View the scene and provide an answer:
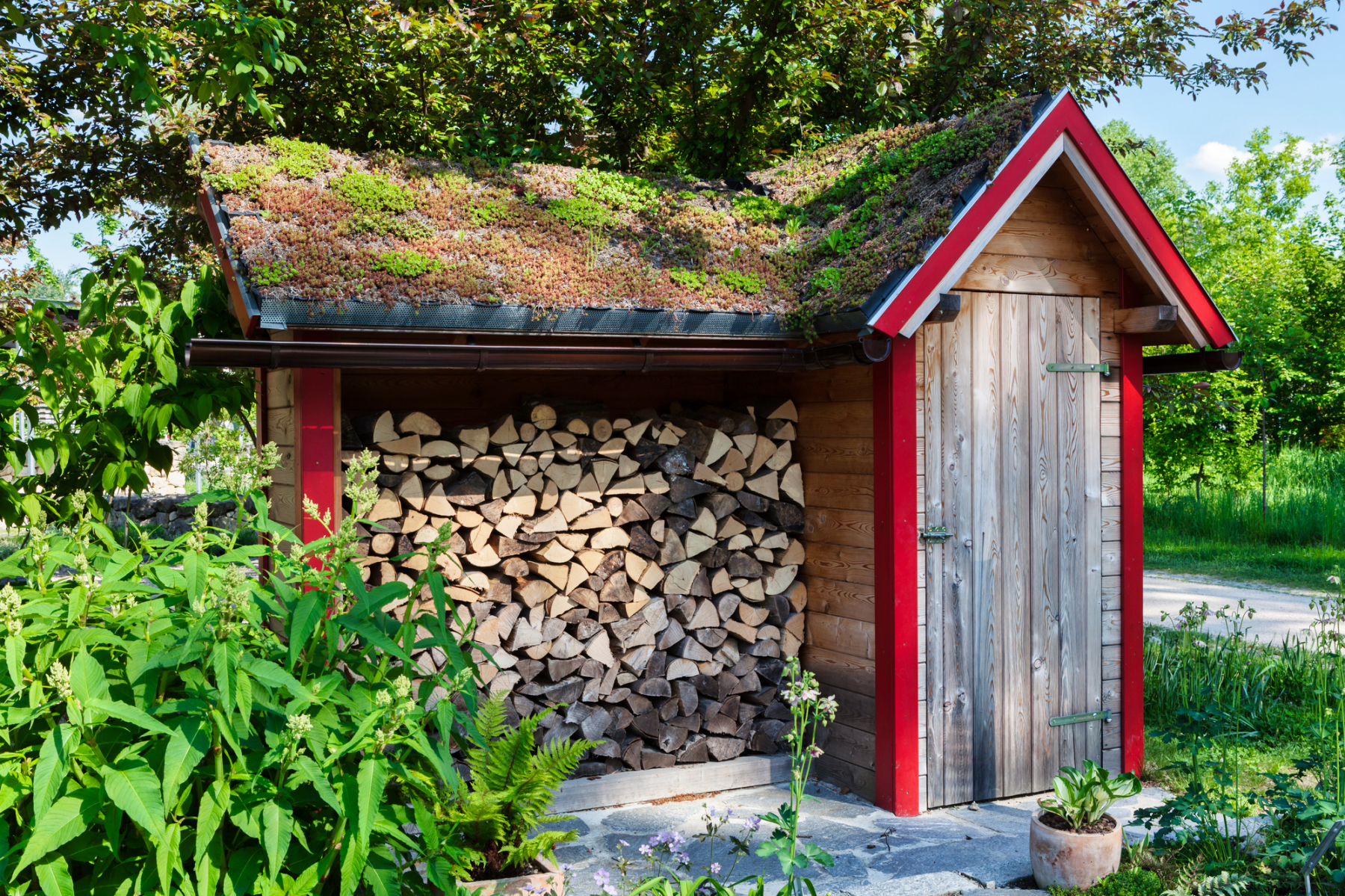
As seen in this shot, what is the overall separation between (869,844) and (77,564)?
330cm

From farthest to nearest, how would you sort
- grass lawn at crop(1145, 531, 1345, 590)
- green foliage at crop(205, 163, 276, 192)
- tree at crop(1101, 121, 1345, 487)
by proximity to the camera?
→ 1. tree at crop(1101, 121, 1345, 487)
2. grass lawn at crop(1145, 531, 1345, 590)
3. green foliage at crop(205, 163, 276, 192)

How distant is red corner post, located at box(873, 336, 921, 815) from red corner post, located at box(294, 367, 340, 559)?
8.34ft

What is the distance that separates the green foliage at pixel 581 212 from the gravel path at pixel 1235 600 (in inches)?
267

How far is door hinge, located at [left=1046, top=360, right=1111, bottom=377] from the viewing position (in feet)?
16.3

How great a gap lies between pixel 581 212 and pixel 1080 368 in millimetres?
2802

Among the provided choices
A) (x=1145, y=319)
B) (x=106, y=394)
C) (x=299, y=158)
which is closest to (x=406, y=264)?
(x=299, y=158)

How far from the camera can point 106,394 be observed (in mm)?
3895

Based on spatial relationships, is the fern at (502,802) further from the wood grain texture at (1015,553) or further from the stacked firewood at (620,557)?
Answer: the wood grain texture at (1015,553)

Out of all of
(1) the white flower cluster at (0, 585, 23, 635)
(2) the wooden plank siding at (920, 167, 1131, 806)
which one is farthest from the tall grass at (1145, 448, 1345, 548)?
(1) the white flower cluster at (0, 585, 23, 635)

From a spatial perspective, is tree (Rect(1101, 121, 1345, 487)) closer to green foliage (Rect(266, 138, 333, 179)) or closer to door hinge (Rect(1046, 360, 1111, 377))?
door hinge (Rect(1046, 360, 1111, 377))

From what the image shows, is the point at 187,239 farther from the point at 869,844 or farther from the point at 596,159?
the point at 869,844

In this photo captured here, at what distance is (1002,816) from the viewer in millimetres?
4578

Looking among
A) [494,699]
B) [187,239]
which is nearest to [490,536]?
[494,699]

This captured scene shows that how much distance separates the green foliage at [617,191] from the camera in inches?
213
